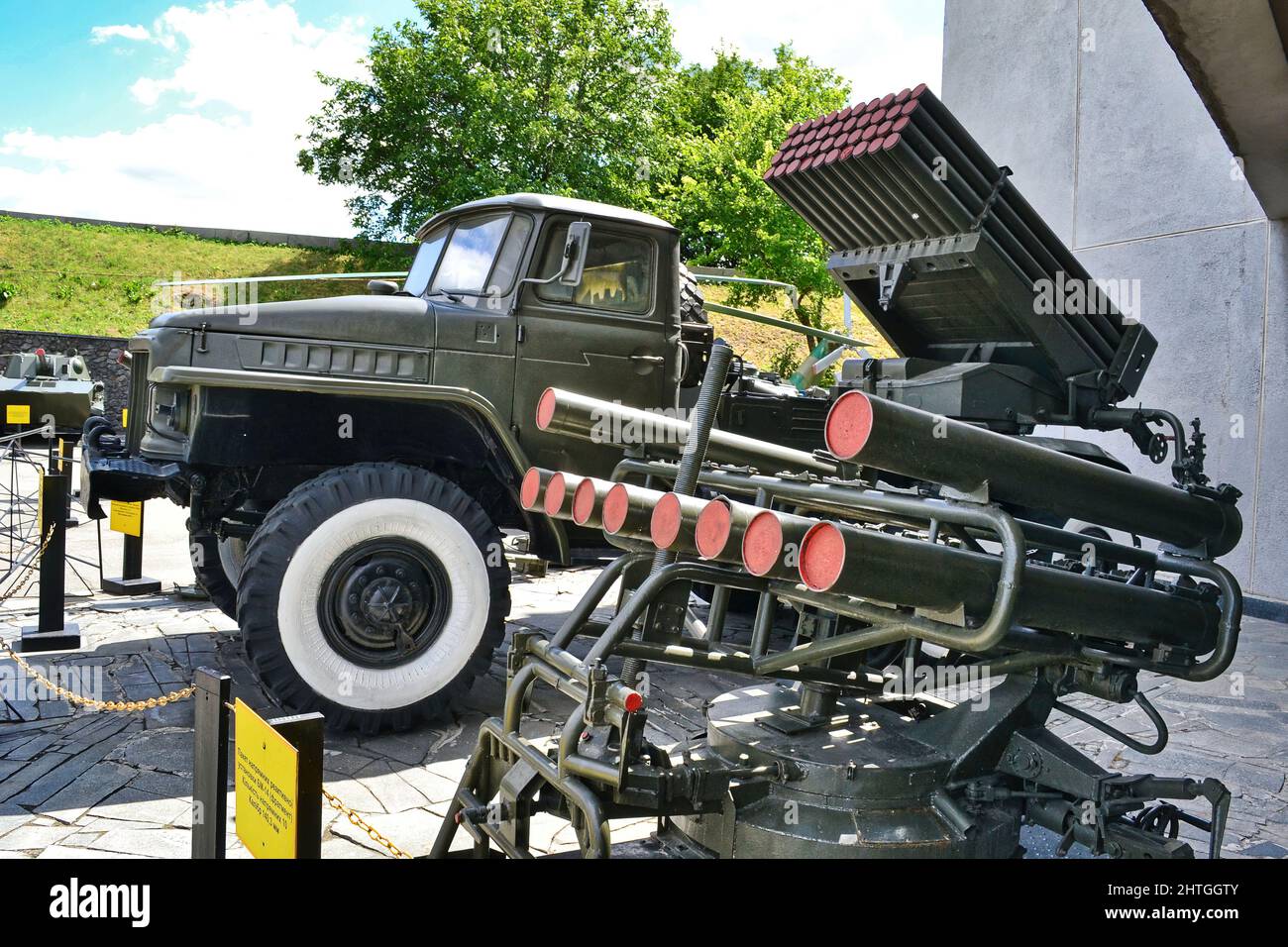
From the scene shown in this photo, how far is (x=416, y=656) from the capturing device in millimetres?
4711

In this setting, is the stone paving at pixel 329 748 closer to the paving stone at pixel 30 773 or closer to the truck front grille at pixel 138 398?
the paving stone at pixel 30 773

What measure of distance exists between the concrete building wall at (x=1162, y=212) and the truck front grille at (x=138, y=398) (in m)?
7.84

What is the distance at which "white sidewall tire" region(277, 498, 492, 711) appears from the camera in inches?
176

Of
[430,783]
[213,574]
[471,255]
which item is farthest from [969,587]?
[213,574]

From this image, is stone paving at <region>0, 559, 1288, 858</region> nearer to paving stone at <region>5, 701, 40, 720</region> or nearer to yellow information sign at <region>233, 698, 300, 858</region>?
paving stone at <region>5, 701, 40, 720</region>

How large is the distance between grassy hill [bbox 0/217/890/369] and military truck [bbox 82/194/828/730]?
69.0 feet

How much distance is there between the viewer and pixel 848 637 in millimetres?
2912

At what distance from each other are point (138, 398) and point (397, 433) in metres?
1.61

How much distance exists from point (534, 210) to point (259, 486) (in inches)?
81.0

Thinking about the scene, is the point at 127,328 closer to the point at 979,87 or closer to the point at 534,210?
the point at 979,87

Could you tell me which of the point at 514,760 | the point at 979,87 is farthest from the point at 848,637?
the point at 979,87

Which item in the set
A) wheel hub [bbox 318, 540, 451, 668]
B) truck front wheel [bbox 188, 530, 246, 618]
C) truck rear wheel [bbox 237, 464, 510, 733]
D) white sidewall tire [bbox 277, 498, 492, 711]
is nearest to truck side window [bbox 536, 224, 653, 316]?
truck rear wheel [bbox 237, 464, 510, 733]

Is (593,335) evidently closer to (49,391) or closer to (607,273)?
(607,273)

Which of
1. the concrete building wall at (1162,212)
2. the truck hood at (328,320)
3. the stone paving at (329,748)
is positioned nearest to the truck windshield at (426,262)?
the truck hood at (328,320)
